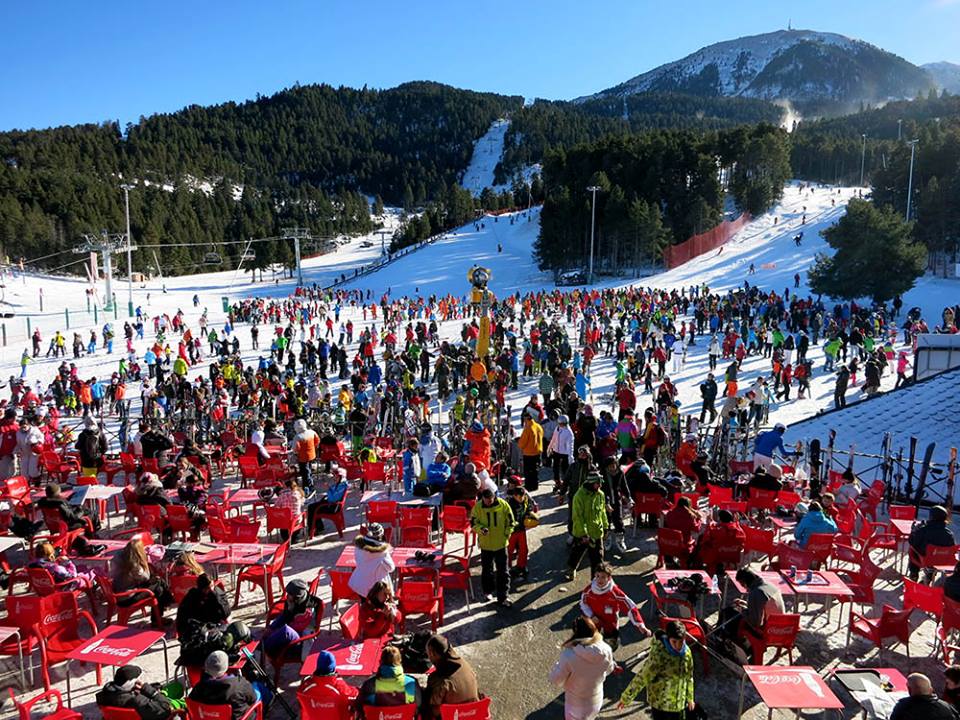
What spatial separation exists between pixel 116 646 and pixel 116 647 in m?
0.02

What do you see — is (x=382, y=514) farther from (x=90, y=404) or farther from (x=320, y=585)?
(x=90, y=404)

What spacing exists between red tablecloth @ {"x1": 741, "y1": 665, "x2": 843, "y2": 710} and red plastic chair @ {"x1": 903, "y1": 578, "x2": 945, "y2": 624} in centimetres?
190

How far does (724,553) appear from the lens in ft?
23.7

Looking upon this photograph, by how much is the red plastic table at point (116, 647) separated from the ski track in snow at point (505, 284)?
12618 millimetres

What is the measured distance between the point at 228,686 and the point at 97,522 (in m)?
6.08

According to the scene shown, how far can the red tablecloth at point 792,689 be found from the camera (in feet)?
15.5

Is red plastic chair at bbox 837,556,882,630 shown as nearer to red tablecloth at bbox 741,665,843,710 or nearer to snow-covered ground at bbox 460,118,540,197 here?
red tablecloth at bbox 741,665,843,710

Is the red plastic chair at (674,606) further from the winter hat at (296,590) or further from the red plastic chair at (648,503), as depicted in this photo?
the winter hat at (296,590)

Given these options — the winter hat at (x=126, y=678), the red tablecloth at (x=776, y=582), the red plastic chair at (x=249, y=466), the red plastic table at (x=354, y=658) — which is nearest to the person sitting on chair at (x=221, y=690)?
the winter hat at (x=126, y=678)

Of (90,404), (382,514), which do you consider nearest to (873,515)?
(382,514)

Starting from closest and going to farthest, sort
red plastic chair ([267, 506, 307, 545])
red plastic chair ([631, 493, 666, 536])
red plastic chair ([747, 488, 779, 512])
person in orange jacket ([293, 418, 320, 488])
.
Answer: red plastic chair ([267, 506, 307, 545]) → red plastic chair ([631, 493, 666, 536]) → red plastic chair ([747, 488, 779, 512]) → person in orange jacket ([293, 418, 320, 488])

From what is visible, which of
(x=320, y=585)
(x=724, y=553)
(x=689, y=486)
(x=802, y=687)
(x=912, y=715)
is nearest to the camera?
(x=912, y=715)

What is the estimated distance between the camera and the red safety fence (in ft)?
161

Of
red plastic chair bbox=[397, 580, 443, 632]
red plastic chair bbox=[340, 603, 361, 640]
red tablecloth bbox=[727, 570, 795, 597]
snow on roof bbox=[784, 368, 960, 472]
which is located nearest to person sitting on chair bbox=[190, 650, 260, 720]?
red plastic chair bbox=[340, 603, 361, 640]
